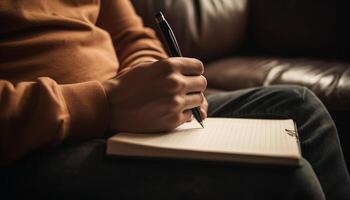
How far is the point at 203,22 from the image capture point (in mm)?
1391

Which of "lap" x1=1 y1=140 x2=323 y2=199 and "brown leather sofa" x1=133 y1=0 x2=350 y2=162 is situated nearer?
"lap" x1=1 y1=140 x2=323 y2=199

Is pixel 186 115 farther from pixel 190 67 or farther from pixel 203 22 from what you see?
pixel 203 22

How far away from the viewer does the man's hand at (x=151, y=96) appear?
50 centimetres

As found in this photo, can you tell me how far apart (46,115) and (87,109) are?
58 mm

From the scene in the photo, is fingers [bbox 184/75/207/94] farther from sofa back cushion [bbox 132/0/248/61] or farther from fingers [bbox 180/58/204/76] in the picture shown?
sofa back cushion [bbox 132/0/248/61]

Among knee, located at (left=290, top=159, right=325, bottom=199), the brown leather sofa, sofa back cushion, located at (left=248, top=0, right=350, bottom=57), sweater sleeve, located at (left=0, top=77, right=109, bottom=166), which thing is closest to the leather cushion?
the brown leather sofa

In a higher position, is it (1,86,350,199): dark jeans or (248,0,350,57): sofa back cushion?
(1,86,350,199): dark jeans

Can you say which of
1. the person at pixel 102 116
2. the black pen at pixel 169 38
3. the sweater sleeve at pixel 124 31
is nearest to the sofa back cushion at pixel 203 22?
the sweater sleeve at pixel 124 31

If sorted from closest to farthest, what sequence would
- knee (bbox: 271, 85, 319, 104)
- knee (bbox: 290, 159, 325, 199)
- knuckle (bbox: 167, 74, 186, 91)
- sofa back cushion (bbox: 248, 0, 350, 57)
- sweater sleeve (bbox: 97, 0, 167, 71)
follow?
knee (bbox: 290, 159, 325, 199) → knuckle (bbox: 167, 74, 186, 91) → knee (bbox: 271, 85, 319, 104) → sweater sleeve (bbox: 97, 0, 167, 71) → sofa back cushion (bbox: 248, 0, 350, 57)

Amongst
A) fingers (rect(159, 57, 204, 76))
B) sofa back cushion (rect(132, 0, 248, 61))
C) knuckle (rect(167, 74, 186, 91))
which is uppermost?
fingers (rect(159, 57, 204, 76))

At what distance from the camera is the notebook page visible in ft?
1.39

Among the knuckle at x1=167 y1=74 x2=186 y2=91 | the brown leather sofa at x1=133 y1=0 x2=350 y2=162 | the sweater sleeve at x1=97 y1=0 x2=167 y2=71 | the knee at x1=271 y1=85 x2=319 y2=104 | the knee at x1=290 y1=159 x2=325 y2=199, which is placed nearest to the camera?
the knee at x1=290 y1=159 x2=325 y2=199

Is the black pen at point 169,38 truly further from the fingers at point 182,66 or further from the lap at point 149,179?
the lap at point 149,179

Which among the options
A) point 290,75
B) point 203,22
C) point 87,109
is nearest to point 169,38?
point 87,109
